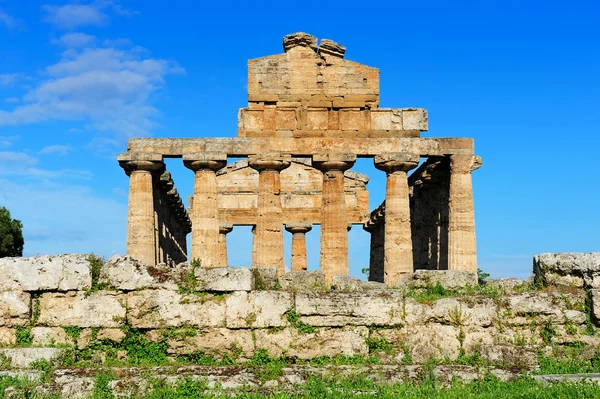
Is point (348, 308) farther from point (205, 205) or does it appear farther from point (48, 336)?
point (205, 205)

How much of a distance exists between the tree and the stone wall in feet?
149

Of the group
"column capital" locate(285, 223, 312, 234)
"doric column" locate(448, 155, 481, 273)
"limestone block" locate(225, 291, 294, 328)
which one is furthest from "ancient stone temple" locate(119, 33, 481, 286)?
"limestone block" locate(225, 291, 294, 328)

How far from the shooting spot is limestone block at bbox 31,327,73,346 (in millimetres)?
12320

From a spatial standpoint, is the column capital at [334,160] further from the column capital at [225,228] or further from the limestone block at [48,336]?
the limestone block at [48,336]

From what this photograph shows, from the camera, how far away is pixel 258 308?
12.4m

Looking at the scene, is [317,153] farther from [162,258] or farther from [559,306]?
[559,306]

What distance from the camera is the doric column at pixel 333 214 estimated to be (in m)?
31.7

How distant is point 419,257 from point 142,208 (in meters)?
16.4

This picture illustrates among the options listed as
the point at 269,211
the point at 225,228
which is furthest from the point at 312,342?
the point at 225,228

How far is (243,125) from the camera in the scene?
1270 inches

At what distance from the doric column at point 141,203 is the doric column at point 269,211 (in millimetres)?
4709

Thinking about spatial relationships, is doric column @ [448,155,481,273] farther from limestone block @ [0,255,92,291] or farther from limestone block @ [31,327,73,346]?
limestone block @ [31,327,73,346]

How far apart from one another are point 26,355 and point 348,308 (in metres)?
5.56

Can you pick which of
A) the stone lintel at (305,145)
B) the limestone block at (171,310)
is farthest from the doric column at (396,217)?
the limestone block at (171,310)
